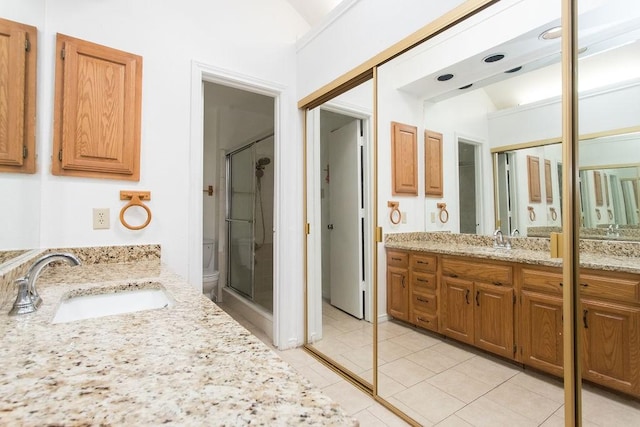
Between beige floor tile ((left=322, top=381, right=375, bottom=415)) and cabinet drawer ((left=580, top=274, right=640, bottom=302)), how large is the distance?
1.30 m

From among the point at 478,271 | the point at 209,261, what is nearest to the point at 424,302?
the point at 478,271

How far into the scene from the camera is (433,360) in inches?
77.3

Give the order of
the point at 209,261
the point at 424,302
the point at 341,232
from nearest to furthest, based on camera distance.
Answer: the point at 424,302
the point at 341,232
the point at 209,261

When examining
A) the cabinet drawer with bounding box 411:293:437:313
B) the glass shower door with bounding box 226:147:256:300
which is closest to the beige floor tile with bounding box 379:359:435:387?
the cabinet drawer with bounding box 411:293:437:313

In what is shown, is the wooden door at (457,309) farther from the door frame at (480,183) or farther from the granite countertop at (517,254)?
the door frame at (480,183)

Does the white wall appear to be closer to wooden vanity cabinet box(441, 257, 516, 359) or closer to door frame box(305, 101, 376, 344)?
door frame box(305, 101, 376, 344)

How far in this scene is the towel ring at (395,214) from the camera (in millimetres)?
2121

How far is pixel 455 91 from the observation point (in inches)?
76.6

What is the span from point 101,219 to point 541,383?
8.07 feet

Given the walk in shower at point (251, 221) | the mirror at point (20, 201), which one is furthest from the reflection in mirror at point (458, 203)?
the mirror at point (20, 201)

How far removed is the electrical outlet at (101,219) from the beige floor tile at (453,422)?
2.11 metres

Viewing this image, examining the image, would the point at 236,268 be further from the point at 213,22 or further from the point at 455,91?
the point at 455,91

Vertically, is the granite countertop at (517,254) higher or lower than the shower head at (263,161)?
lower

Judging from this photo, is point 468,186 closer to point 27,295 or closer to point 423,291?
point 423,291
